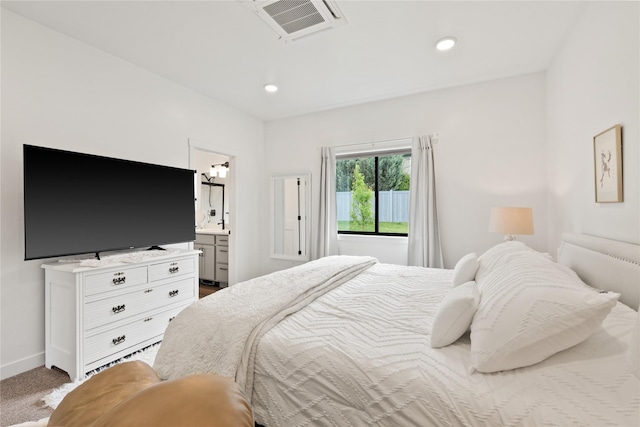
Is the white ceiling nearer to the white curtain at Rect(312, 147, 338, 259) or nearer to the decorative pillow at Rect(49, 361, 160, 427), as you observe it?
the white curtain at Rect(312, 147, 338, 259)

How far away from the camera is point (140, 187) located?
2805 mm

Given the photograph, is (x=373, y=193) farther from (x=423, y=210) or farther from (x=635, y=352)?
(x=635, y=352)

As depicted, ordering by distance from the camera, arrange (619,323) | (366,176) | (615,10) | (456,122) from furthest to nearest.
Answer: (366,176)
(456,122)
(615,10)
(619,323)

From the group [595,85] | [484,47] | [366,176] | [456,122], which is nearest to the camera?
[595,85]

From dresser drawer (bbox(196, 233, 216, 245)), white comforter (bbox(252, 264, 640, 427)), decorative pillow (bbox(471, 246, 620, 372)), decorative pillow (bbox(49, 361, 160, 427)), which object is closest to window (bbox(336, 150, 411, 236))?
dresser drawer (bbox(196, 233, 216, 245))

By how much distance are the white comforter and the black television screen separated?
208cm

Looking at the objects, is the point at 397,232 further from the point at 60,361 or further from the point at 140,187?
the point at 60,361

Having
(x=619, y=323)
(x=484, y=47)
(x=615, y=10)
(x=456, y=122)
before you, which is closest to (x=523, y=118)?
(x=456, y=122)

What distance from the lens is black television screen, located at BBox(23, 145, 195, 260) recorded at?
6.99ft

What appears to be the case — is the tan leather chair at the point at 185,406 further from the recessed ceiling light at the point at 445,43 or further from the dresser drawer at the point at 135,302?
the recessed ceiling light at the point at 445,43

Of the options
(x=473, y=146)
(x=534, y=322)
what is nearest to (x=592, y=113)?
(x=473, y=146)

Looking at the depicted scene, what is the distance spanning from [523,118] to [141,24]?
3.91 meters

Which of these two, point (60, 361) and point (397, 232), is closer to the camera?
point (60, 361)

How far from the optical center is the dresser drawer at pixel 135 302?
2193 millimetres
